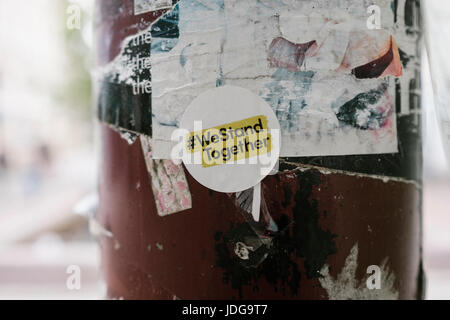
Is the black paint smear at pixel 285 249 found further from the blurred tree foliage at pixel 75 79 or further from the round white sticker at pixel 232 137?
the blurred tree foliage at pixel 75 79

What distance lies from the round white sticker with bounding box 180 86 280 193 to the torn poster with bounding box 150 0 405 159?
0.02 metres

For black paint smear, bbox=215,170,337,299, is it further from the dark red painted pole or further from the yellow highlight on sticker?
the yellow highlight on sticker

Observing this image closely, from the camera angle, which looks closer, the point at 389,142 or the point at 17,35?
the point at 389,142

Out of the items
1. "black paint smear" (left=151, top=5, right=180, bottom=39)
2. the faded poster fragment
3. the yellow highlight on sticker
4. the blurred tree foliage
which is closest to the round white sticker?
the yellow highlight on sticker

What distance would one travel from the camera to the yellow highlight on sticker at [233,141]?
0.95 m

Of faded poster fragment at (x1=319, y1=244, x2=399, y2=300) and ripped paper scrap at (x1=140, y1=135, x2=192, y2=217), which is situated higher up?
ripped paper scrap at (x1=140, y1=135, x2=192, y2=217)

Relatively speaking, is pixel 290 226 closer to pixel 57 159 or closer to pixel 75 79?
pixel 75 79

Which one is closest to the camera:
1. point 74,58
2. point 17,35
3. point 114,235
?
point 114,235

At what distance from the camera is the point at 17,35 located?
10.3 m

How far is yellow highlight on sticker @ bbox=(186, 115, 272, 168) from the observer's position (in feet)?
3.11

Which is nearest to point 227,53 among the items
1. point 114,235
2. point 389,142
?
point 389,142

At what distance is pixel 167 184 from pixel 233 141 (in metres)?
0.20
